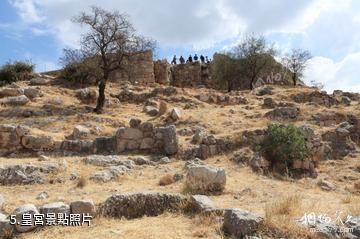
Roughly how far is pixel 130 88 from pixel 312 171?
1421 centimetres

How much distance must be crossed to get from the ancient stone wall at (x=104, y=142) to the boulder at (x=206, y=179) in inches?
165

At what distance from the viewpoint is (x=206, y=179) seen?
10523 millimetres

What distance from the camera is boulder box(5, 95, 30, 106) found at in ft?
68.7

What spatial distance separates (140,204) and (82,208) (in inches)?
42.3

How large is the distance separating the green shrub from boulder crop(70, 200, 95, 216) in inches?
303

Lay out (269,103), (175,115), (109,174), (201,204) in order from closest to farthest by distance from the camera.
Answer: (201,204) < (109,174) < (175,115) < (269,103)

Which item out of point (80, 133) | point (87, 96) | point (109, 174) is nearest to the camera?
point (109, 174)

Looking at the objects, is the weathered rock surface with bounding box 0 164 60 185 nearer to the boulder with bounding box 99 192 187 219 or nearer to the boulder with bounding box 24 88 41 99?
the boulder with bounding box 99 192 187 219

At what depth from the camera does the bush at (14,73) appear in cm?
2828

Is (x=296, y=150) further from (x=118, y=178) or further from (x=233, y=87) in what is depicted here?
(x=233, y=87)

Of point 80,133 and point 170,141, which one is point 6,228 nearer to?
point 170,141

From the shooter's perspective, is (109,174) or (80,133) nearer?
(109,174)

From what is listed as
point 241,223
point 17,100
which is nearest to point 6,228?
point 241,223

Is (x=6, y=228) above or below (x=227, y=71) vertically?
below
